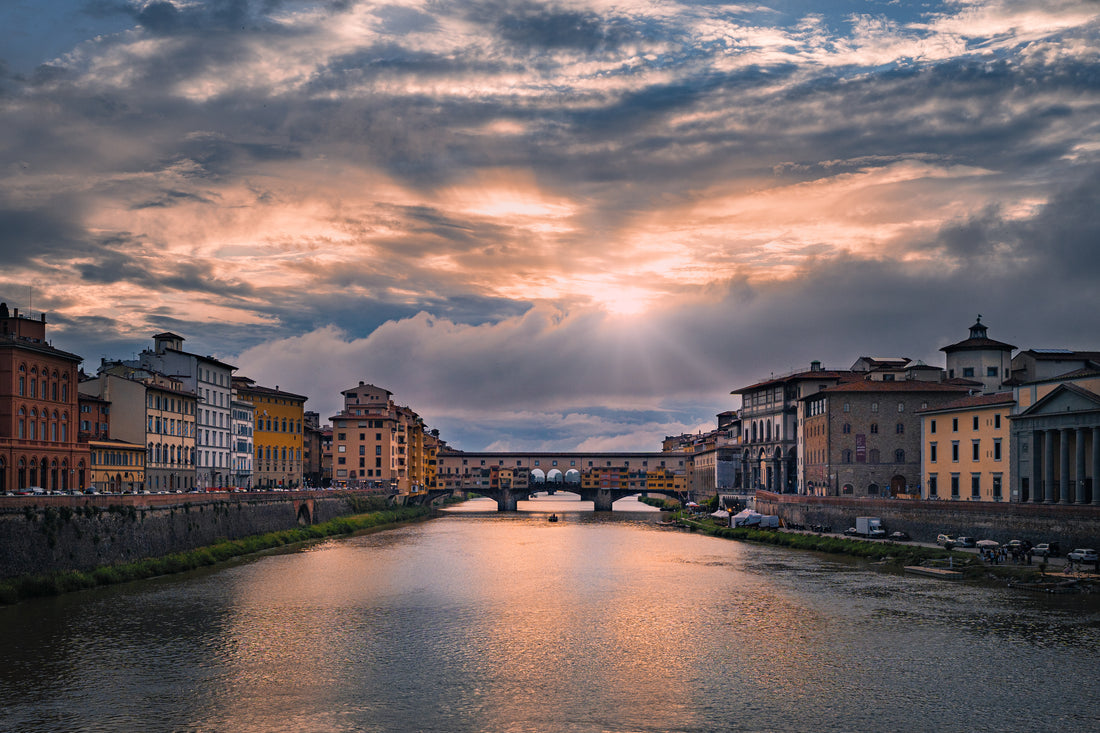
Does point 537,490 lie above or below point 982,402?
below

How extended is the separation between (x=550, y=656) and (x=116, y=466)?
166 feet

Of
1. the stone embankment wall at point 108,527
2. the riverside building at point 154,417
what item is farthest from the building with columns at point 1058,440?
the riverside building at point 154,417

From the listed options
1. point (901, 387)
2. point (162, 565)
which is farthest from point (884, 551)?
point (162, 565)

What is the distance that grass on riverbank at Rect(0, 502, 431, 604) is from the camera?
153 ft

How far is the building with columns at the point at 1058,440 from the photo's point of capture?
63219 millimetres

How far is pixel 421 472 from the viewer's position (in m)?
182

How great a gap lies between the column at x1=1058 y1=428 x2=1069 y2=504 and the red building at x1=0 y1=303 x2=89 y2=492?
2569 inches

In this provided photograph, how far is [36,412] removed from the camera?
62531 mm

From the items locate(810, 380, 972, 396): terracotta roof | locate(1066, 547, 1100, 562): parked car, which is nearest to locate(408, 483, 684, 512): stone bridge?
locate(810, 380, 972, 396): terracotta roof

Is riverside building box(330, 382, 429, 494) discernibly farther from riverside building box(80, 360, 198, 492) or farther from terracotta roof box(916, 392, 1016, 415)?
terracotta roof box(916, 392, 1016, 415)

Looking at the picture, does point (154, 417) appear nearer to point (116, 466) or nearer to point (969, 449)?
point (116, 466)

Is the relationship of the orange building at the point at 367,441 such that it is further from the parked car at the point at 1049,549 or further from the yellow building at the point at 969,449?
the parked car at the point at 1049,549

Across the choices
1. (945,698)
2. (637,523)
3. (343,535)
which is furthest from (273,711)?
(637,523)

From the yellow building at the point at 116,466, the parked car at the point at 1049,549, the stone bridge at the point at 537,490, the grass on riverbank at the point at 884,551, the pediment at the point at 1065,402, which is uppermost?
the pediment at the point at 1065,402
